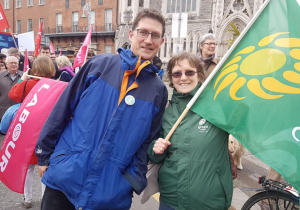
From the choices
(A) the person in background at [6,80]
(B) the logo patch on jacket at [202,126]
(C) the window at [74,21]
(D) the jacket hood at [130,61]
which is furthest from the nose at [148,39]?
(C) the window at [74,21]

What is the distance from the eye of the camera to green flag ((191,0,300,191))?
5.78ft

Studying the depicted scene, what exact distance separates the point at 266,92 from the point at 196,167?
75cm

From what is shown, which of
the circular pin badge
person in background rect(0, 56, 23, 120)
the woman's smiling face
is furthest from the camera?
person in background rect(0, 56, 23, 120)

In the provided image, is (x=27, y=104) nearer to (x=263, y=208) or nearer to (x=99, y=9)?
(x=263, y=208)

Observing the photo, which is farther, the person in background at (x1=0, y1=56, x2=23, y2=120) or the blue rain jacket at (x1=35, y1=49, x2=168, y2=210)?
the person in background at (x1=0, y1=56, x2=23, y2=120)

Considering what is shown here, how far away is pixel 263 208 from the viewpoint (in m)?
2.88

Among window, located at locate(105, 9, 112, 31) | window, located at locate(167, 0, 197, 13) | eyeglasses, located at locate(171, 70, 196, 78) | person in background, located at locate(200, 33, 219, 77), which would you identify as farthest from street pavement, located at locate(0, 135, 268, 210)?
window, located at locate(105, 9, 112, 31)

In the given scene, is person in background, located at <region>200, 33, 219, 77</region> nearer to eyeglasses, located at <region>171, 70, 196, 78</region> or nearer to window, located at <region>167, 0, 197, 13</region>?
eyeglasses, located at <region>171, 70, 196, 78</region>

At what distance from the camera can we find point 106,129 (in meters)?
1.85

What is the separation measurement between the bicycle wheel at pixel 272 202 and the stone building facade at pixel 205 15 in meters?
16.0

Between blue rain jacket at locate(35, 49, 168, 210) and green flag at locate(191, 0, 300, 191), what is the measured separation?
50cm

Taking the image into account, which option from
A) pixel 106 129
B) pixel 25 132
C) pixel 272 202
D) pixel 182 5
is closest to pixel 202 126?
pixel 106 129

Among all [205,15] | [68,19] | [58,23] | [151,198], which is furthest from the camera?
[58,23]

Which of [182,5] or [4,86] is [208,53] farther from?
[182,5]
